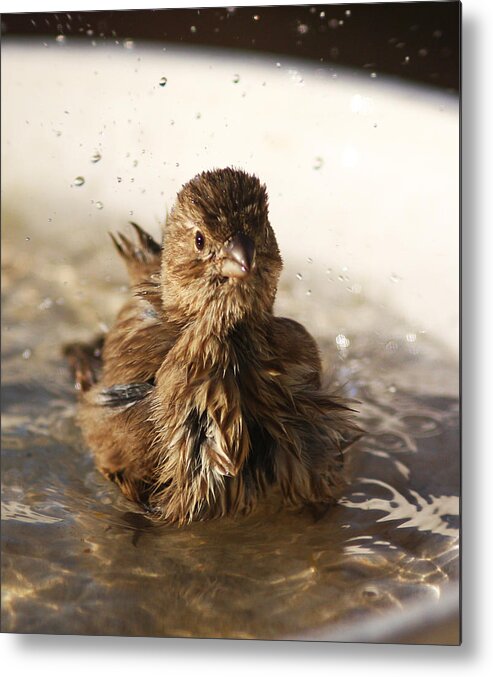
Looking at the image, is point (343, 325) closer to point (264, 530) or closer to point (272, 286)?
point (272, 286)

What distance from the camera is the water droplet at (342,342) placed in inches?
98.6

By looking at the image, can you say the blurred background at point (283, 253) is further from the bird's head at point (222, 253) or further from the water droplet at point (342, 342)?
the bird's head at point (222, 253)

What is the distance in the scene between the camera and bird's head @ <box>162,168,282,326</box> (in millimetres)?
2059

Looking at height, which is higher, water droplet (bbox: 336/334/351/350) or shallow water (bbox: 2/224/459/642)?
water droplet (bbox: 336/334/351/350)

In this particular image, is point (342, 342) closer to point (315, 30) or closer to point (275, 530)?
point (275, 530)

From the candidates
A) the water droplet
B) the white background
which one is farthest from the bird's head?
the white background

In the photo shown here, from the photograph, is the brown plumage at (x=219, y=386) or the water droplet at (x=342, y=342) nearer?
the brown plumage at (x=219, y=386)

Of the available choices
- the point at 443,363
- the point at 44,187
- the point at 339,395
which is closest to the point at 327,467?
the point at 339,395

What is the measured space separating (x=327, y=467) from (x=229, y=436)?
30cm

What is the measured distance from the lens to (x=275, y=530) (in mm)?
2301

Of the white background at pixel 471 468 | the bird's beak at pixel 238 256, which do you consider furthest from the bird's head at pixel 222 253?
the white background at pixel 471 468

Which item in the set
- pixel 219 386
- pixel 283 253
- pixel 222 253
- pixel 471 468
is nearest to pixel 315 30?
pixel 283 253

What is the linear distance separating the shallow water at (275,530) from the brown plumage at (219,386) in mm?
86

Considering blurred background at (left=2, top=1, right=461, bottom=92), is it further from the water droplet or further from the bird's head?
the water droplet
